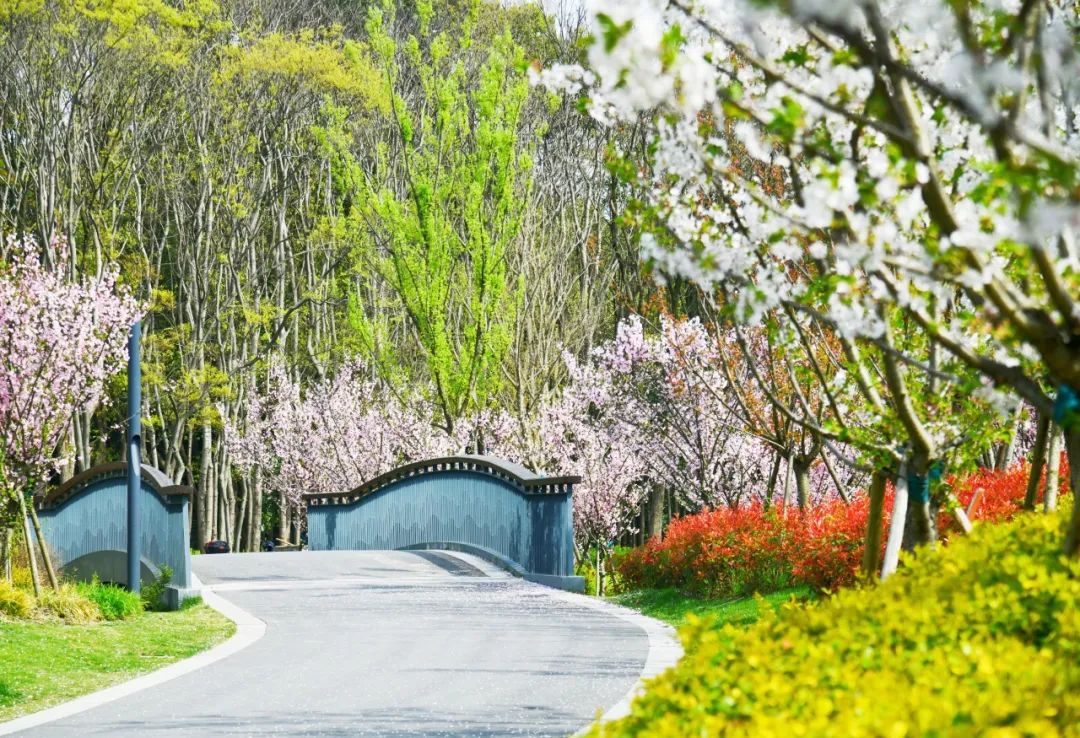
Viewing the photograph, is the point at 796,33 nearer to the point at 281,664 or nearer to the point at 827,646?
the point at 827,646

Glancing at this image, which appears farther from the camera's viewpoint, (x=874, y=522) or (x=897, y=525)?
(x=874, y=522)

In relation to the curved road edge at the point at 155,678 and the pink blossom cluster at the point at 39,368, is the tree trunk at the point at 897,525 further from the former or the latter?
the pink blossom cluster at the point at 39,368

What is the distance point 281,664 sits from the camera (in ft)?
39.1

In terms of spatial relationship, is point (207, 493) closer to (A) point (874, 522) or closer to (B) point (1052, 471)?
(B) point (1052, 471)

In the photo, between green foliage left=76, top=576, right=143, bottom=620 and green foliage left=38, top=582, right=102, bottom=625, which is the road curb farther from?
green foliage left=38, top=582, right=102, bottom=625

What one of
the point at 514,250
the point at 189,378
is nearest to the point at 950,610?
the point at 514,250

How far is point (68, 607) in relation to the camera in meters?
15.3

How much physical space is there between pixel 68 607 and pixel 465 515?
9370 mm

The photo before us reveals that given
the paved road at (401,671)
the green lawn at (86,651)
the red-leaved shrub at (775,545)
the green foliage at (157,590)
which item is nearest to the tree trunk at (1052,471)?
the red-leaved shrub at (775,545)

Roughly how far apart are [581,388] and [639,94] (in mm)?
24957

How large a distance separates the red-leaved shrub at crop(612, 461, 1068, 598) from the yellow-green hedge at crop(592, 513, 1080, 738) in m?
5.95

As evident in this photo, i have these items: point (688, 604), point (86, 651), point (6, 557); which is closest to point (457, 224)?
point (6, 557)

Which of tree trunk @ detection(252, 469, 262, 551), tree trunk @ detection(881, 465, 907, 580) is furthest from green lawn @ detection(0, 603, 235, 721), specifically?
tree trunk @ detection(252, 469, 262, 551)

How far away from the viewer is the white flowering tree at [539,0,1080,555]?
3.63 m
